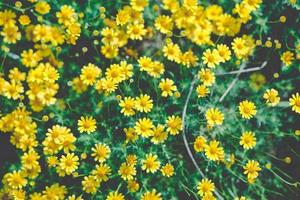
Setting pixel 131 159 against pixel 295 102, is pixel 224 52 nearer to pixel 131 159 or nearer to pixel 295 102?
pixel 295 102

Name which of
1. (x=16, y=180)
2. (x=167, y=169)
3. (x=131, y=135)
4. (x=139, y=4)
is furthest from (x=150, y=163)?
(x=139, y=4)

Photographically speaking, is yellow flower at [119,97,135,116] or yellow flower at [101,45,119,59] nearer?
yellow flower at [119,97,135,116]

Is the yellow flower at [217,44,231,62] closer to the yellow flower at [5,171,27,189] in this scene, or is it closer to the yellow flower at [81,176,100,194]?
the yellow flower at [81,176,100,194]

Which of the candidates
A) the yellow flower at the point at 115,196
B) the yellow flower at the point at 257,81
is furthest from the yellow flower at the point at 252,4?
the yellow flower at the point at 115,196

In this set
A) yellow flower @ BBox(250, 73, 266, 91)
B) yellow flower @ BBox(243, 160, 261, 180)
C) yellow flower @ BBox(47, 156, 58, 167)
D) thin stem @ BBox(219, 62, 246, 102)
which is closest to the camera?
yellow flower @ BBox(47, 156, 58, 167)

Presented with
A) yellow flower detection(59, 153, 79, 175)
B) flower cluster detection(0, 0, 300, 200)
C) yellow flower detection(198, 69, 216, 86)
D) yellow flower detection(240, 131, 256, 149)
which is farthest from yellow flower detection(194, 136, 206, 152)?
yellow flower detection(59, 153, 79, 175)

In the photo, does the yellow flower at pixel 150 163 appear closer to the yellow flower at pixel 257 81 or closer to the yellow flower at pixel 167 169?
the yellow flower at pixel 167 169
